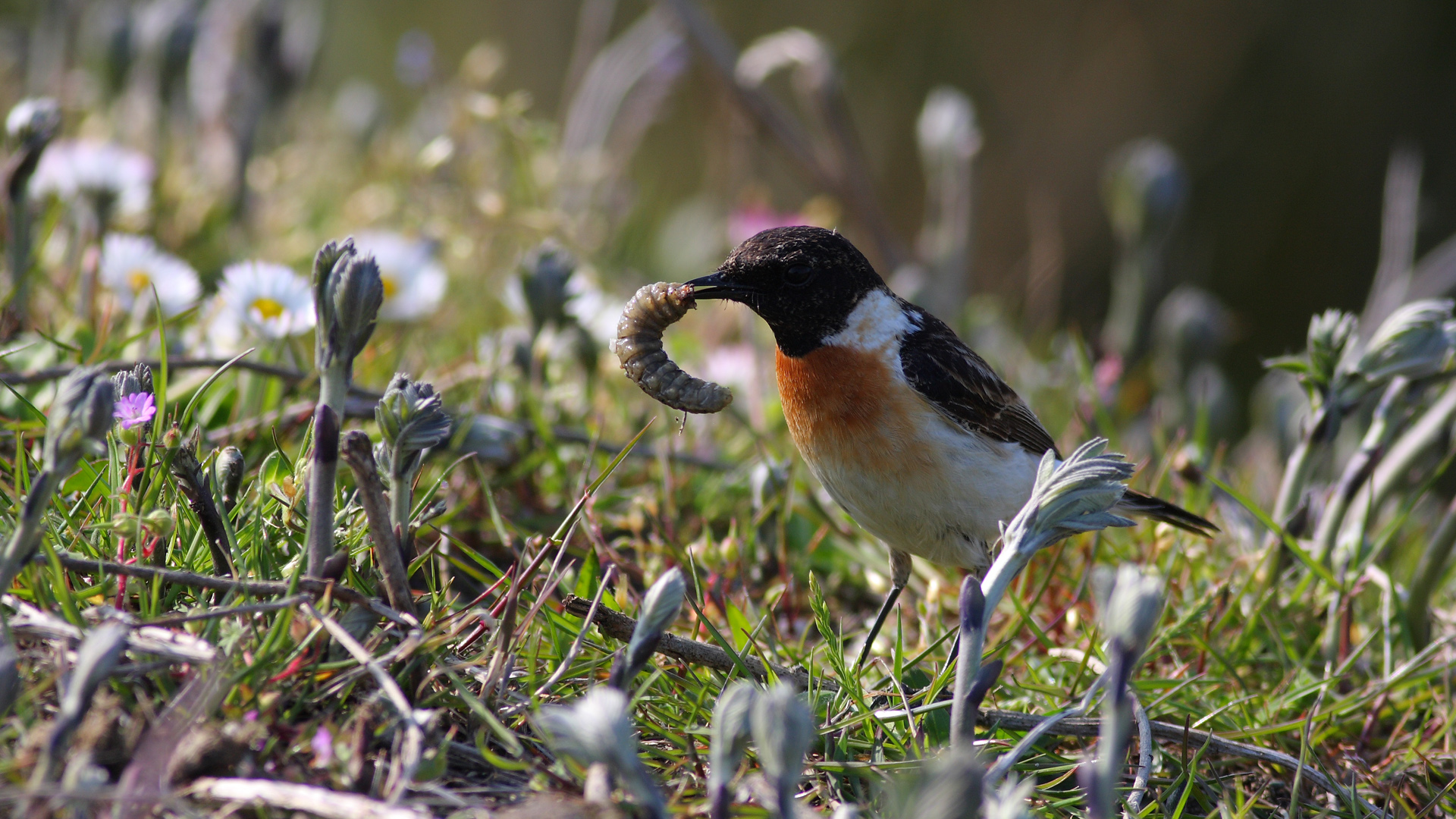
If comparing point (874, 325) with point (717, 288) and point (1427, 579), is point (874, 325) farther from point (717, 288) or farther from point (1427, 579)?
point (1427, 579)

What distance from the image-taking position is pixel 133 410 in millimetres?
2148

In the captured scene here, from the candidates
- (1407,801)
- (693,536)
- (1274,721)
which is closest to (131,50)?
(693,536)

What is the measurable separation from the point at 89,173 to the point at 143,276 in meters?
0.58

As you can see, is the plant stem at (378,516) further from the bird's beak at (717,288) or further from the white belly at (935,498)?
the white belly at (935,498)

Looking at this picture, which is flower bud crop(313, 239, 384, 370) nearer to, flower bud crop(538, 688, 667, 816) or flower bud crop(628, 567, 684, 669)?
flower bud crop(628, 567, 684, 669)

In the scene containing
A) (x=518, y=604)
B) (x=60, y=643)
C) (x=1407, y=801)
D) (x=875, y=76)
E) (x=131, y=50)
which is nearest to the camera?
(x=60, y=643)

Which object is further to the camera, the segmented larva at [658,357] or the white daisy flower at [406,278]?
the white daisy flower at [406,278]

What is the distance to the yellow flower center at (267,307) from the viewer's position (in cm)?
327

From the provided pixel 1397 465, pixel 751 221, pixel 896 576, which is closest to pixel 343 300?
pixel 896 576

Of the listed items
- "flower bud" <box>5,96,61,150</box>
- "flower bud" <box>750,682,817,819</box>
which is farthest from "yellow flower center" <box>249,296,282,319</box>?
"flower bud" <box>750,682,817,819</box>

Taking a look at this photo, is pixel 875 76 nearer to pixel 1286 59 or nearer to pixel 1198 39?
pixel 1198 39

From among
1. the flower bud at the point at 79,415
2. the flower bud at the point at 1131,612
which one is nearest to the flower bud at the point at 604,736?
the flower bud at the point at 1131,612

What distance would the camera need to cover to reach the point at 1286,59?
11.3 m

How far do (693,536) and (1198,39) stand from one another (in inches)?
405
